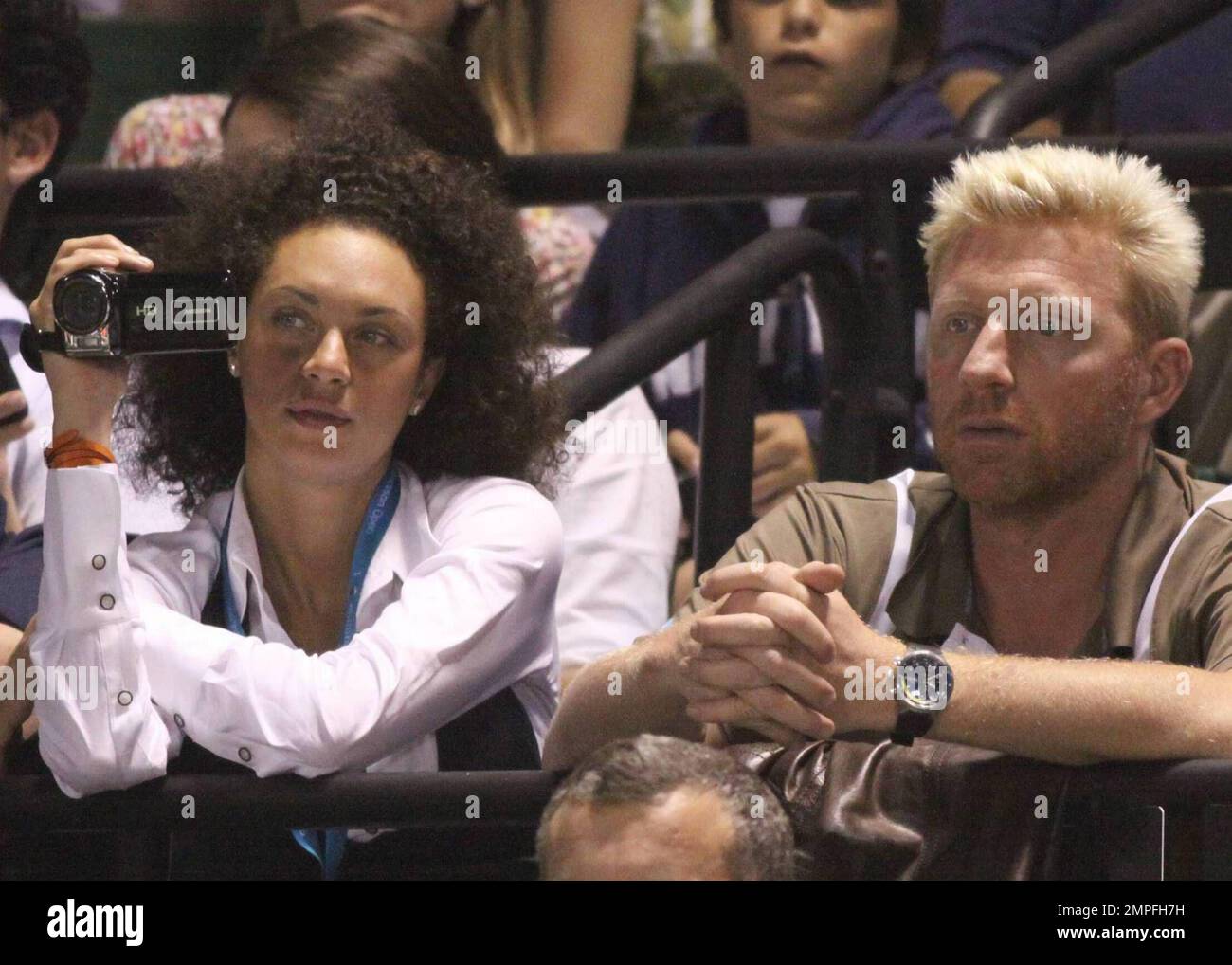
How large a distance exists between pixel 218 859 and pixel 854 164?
0.96 metres

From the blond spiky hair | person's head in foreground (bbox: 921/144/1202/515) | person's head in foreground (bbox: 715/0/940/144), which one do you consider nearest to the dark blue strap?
person's head in foreground (bbox: 921/144/1202/515)

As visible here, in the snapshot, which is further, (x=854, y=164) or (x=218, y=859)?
(x=854, y=164)

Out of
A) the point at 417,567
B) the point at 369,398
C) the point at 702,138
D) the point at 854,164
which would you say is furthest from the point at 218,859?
the point at 702,138

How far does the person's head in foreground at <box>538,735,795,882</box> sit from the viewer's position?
150 centimetres

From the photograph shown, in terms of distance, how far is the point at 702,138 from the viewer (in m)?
2.81

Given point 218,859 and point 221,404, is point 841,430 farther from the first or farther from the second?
point 218,859

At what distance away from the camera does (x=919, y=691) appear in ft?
5.52

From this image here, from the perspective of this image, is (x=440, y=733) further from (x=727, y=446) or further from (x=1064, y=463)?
(x=1064, y=463)

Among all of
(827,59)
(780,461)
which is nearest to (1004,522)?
(780,461)

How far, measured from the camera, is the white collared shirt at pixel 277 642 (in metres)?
1.73

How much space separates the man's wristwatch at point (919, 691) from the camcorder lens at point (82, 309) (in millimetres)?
748

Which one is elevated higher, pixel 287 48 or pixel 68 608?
pixel 287 48

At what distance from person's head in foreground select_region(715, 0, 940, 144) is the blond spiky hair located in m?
0.73

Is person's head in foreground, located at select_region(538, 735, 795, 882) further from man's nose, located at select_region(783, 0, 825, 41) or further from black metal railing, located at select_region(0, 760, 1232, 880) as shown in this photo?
man's nose, located at select_region(783, 0, 825, 41)
